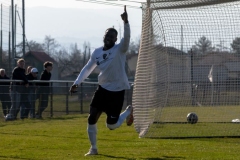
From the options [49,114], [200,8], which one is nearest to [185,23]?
[200,8]

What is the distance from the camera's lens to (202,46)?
1321cm

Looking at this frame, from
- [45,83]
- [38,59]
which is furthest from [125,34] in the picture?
[38,59]

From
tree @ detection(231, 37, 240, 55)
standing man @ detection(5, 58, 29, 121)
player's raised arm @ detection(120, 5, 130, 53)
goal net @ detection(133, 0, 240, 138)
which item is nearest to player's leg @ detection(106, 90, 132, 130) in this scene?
player's raised arm @ detection(120, 5, 130, 53)

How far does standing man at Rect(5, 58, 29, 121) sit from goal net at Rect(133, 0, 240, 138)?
7.00 m

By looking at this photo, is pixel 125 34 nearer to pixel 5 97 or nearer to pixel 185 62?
pixel 185 62

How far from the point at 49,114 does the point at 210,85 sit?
10.2m

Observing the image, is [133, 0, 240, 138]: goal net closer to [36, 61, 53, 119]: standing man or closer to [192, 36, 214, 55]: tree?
[192, 36, 214, 55]: tree

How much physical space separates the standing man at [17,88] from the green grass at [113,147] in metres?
5.05

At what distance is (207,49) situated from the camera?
514 inches

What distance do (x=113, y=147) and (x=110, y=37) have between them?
215cm

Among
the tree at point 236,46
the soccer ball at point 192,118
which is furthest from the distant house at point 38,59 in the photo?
the tree at point 236,46

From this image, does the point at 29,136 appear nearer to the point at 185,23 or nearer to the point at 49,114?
the point at 185,23

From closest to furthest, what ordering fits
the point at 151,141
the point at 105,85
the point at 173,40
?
the point at 105,85
the point at 151,141
the point at 173,40

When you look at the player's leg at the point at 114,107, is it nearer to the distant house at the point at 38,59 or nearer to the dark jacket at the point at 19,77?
the dark jacket at the point at 19,77
